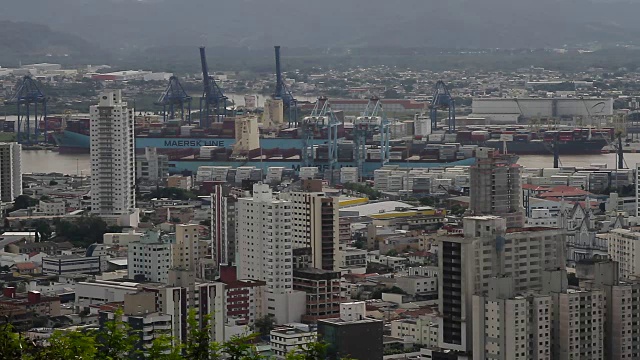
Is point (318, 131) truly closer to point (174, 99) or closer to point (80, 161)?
point (80, 161)

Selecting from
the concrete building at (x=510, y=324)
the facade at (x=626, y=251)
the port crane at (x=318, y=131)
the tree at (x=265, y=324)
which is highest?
the port crane at (x=318, y=131)

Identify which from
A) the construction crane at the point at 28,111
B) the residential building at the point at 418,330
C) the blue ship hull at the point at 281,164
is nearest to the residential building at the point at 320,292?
the residential building at the point at 418,330

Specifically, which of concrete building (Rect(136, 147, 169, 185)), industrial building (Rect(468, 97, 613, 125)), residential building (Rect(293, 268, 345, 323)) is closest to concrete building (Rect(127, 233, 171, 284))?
residential building (Rect(293, 268, 345, 323))

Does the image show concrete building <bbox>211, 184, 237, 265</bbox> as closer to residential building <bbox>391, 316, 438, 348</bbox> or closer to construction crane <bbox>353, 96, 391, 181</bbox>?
residential building <bbox>391, 316, 438, 348</bbox>

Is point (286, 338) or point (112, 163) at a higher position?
point (112, 163)

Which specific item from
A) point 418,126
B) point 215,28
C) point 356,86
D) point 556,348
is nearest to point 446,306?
point 556,348

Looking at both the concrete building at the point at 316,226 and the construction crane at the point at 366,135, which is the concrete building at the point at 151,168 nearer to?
the construction crane at the point at 366,135

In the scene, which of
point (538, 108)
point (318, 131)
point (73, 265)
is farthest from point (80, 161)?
point (73, 265)
